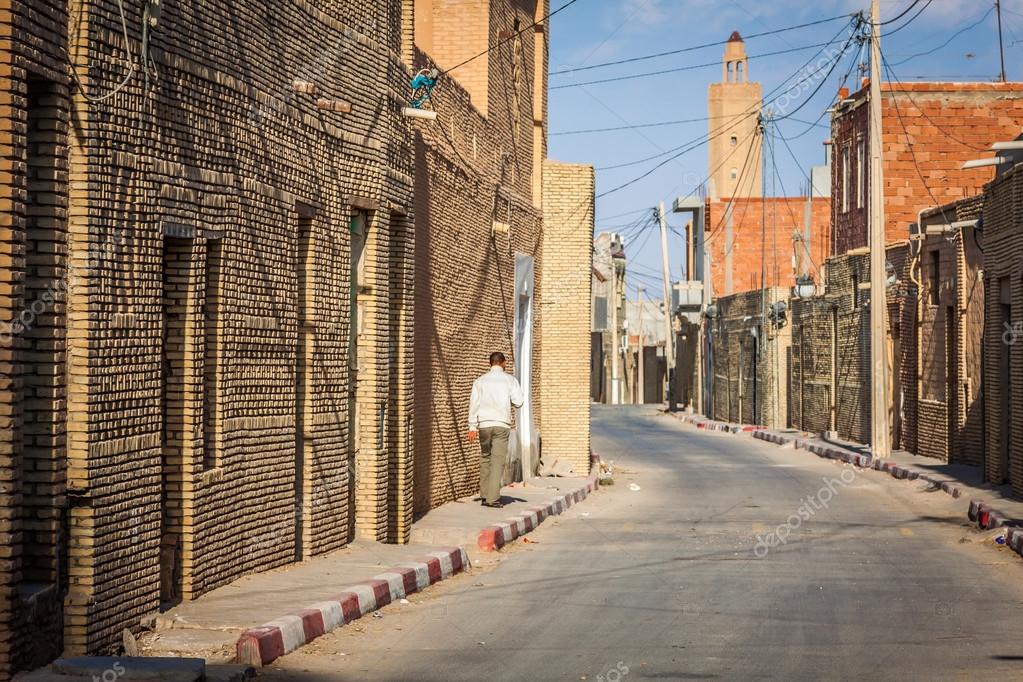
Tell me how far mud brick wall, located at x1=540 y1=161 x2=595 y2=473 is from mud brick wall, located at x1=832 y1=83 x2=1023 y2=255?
511 inches

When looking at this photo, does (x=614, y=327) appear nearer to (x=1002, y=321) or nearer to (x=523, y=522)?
(x=1002, y=321)

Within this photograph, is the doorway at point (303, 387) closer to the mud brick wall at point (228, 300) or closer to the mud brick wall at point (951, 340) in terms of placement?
the mud brick wall at point (228, 300)

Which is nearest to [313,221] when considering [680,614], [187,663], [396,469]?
[396,469]

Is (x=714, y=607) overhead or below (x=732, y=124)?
below

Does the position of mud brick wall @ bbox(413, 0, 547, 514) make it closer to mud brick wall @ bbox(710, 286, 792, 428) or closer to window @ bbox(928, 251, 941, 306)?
window @ bbox(928, 251, 941, 306)

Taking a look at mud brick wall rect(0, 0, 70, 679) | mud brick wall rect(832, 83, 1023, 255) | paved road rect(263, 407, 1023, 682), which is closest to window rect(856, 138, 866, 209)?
mud brick wall rect(832, 83, 1023, 255)

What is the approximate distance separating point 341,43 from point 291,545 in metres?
4.63

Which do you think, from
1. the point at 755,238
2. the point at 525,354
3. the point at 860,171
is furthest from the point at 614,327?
the point at 525,354

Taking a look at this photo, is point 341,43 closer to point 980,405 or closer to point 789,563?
Result: point 789,563

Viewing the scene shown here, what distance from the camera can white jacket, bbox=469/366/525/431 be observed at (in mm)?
17844

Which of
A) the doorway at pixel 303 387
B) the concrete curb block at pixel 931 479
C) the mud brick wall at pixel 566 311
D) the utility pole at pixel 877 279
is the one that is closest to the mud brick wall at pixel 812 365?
the concrete curb block at pixel 931 479

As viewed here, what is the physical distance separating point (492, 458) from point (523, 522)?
1.27 metres

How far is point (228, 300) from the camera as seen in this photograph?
1028 cm

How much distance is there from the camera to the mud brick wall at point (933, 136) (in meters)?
37.2
